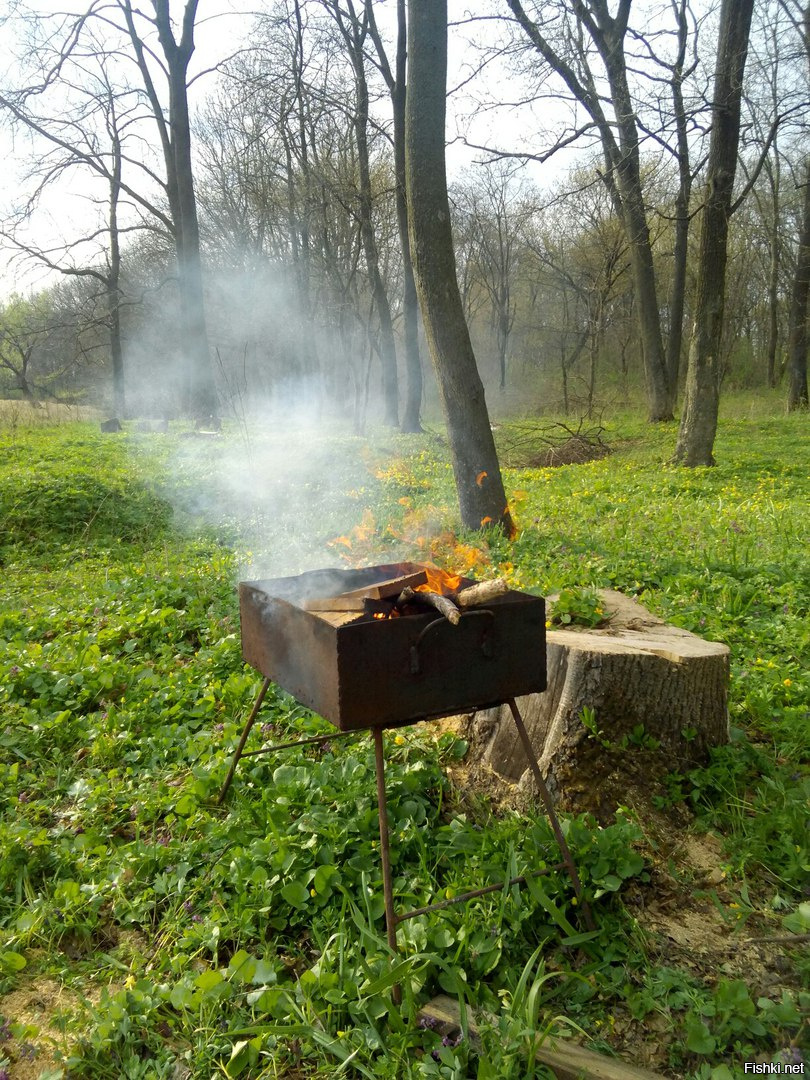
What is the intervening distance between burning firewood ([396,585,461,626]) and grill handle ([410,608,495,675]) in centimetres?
4

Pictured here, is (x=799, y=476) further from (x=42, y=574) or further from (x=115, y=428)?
(x=115, y=428)

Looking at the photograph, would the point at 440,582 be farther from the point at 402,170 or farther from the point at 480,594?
the point at 402,170

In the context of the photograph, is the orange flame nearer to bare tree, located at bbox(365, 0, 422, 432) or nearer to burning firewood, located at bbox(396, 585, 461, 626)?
burning firewood, located at bbox(396, 585, 461, 626)

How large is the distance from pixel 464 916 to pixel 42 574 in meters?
5.95

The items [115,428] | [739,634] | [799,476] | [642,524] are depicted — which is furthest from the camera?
[115,428]

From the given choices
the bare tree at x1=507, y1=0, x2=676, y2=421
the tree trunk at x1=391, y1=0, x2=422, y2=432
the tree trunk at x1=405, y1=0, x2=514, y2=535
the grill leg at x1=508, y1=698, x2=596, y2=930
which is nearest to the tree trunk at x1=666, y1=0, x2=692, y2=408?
the bare tree at x1=507, y1=0, x2=676, y2=421

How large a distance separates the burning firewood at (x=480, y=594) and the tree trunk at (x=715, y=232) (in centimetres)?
843

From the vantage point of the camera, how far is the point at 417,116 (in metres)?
6.35

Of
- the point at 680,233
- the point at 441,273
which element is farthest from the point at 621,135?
the point at 441,273

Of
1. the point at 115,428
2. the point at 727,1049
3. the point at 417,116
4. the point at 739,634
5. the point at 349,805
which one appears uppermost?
the point at 417,116

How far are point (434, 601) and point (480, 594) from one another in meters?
0.20

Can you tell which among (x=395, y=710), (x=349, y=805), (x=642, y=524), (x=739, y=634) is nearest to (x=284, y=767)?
(x=349, y=805)

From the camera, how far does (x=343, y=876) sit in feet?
8.94
